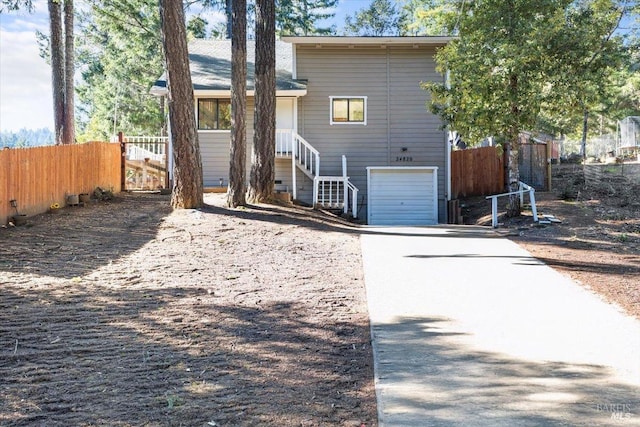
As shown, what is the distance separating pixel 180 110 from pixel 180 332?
355 inches

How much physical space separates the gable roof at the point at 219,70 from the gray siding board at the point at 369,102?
930mm

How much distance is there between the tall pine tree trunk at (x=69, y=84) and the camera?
74.7 ft

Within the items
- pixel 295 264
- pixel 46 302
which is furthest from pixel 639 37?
pixel 46 302

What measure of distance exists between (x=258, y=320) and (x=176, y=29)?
925cm

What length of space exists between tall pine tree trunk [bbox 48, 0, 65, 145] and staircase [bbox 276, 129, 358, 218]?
837cm

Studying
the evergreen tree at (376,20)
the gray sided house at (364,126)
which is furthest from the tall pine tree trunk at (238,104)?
the evergreen tree at (376,20)

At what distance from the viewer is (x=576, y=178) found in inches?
896

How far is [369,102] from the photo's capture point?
2130cm

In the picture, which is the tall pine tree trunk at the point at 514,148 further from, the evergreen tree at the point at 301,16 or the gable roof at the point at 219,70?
the evergreen tree at the point at 301,16

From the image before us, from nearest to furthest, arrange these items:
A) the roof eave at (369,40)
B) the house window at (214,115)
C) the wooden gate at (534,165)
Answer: the roof eave at (369,40) < the house window at (214,115) < the wooden gate at (534,165)

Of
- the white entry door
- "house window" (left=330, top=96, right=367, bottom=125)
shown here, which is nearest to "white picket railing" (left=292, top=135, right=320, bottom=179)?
the white entry door

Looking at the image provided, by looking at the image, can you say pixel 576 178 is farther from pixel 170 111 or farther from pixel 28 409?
pixel 28 409

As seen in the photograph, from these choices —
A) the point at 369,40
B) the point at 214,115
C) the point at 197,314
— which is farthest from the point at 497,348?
the point at 214,115

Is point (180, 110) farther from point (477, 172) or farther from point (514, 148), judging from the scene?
point (477, 172)
